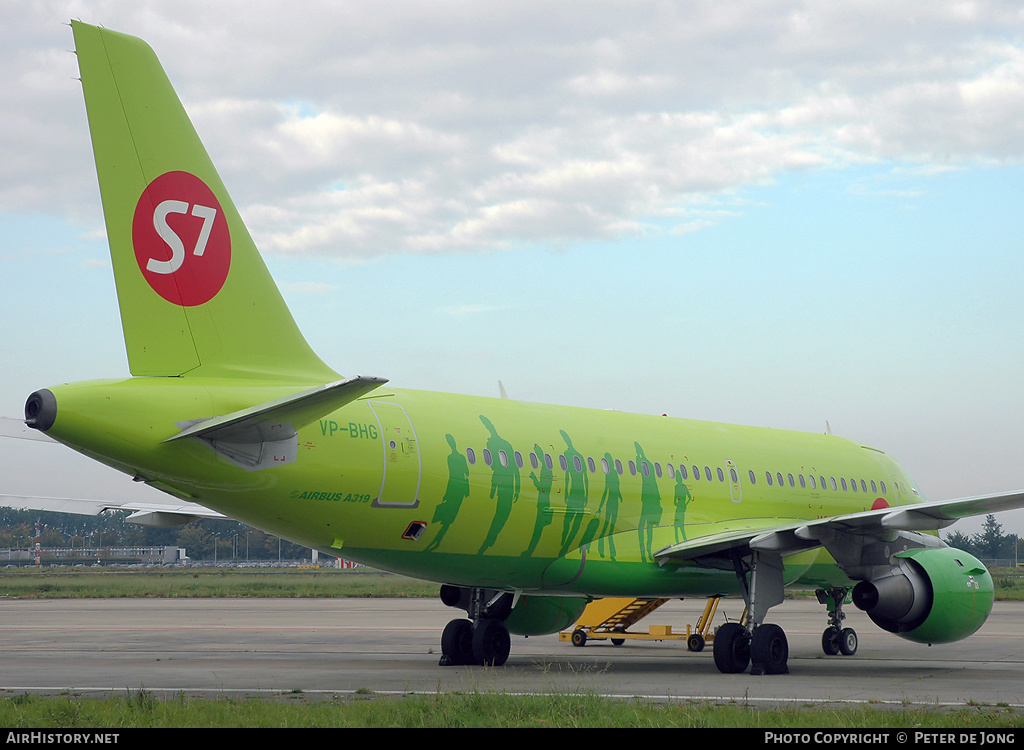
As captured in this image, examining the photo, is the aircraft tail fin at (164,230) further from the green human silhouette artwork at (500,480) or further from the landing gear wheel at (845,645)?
the landing gear wheel at (845,645)

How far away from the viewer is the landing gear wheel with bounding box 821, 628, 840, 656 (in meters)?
21.5

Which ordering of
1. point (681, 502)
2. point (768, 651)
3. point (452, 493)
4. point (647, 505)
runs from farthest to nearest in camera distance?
point (681, 502), point (647, 505), point (768, 651), point (452, 493)

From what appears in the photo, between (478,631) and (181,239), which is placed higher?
(181,239)

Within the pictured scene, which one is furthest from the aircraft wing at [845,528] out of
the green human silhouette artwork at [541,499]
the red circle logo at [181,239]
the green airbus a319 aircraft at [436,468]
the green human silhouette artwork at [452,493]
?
the red circle logo at [181,239]

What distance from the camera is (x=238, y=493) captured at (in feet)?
42.9

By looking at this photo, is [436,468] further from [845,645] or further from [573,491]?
[845,645]

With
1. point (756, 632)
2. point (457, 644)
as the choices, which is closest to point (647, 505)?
point (756, 632)

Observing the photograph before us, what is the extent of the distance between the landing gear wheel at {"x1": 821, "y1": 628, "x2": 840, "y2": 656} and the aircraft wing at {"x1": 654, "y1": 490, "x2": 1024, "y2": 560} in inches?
189

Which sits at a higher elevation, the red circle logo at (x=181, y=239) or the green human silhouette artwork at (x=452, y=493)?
the red circle logo at (x=181, y=239)

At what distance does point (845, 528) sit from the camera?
16.6 metres

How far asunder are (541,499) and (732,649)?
3.60m

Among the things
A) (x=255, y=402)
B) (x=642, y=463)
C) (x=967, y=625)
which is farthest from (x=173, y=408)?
(x=967, y=625)

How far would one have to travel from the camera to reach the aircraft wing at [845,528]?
52.0ft

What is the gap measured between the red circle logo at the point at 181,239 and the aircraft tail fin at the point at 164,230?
1 centimetres
